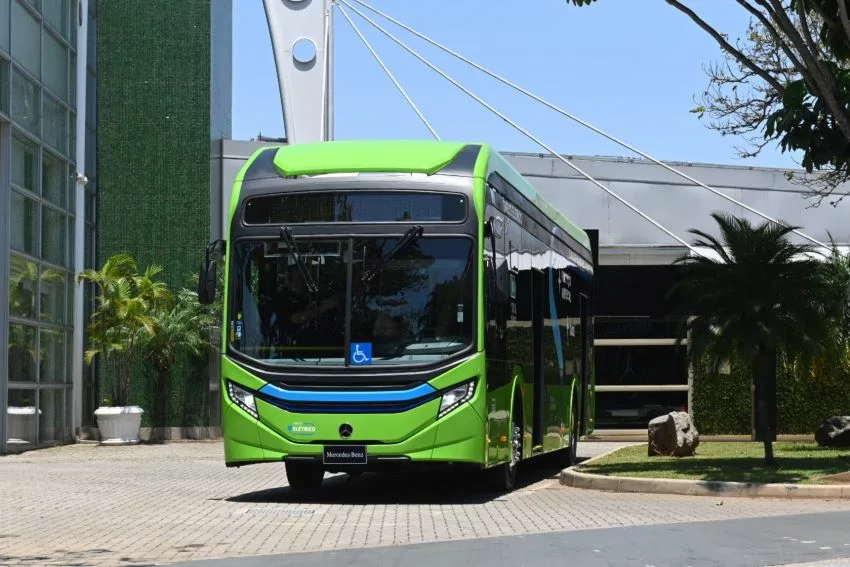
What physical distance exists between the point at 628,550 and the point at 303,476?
7033 mm

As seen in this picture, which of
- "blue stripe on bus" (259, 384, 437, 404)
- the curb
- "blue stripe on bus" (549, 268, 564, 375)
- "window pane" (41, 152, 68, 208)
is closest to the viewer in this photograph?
"blue stripe on bus" (259, 384, 437, 404)

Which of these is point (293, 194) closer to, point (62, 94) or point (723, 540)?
point (723, 540)

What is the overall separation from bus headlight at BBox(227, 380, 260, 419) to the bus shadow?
1183 millimetres

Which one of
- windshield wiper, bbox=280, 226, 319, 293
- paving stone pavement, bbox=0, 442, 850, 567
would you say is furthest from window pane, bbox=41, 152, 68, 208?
windshield wiper, bbox=280, 226, 319, 293

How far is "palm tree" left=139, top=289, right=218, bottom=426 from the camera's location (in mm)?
35562

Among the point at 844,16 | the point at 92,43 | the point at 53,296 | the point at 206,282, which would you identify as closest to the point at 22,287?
the point at 53,296

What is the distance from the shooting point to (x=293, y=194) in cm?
1578

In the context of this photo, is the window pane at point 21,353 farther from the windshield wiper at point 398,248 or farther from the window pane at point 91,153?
the windshield wiper at point 398,248

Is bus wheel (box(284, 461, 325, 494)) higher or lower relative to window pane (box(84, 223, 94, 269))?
lower

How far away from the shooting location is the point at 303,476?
1728 centimetres

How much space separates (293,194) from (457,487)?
466cm

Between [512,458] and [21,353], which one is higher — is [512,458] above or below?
below

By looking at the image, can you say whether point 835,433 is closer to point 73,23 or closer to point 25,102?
point 25,102

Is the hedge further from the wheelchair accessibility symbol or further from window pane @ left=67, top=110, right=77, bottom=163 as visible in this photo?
the wheelchair accessibility symbol
